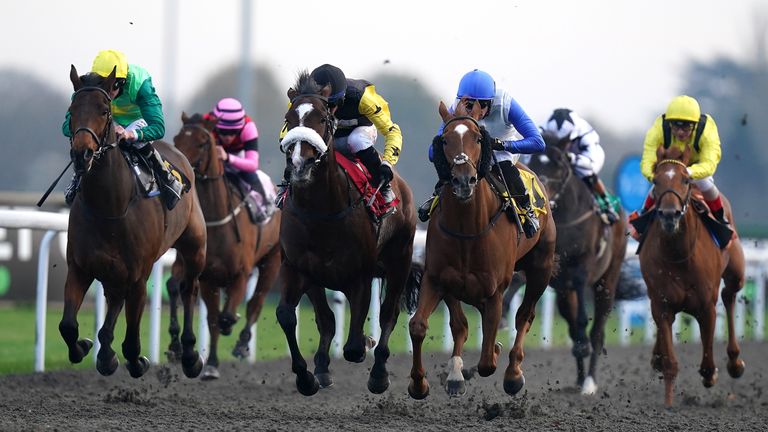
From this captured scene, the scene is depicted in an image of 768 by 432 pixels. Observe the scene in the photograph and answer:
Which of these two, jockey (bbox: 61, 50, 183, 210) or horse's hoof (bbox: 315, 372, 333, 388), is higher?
jockey (bbox: 61, 50, 183, 210)

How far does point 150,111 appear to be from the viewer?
7.31m

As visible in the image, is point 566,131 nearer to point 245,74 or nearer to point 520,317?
point 520,317

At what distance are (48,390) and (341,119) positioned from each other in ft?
8.16

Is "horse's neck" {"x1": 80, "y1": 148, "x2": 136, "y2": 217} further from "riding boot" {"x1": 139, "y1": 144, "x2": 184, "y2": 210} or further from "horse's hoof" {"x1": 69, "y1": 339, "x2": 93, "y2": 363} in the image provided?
"horse's hoof" {"x1": 69, "y1": 339, "x2": 93, "y2": 363}

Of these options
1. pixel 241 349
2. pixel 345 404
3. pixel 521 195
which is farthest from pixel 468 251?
pixel 241 349

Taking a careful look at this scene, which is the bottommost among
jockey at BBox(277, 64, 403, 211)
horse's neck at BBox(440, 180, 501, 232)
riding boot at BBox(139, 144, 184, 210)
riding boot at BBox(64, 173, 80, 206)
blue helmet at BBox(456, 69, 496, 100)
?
horse's neck at BBox(440, 180, 501, 232)

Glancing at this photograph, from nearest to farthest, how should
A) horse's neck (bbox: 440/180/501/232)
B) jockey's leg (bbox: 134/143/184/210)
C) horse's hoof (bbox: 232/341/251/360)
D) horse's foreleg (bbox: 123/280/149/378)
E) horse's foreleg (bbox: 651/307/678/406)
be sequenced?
horse's neck (bbox: 440/180/501/232) < horse's foreleg (bbox: 123/280/149/378) < jockey's leg (bbox: 134/143/184/210) < horse's foreleg (bbox: 651/307/678/406) < horse's hoof (bbox: 232/341/251/360)

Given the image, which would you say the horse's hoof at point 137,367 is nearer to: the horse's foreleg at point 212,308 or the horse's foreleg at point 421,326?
the horse's foreleg at point 421,326

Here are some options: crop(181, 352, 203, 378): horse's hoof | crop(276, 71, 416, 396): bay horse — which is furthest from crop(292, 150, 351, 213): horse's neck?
crop(181, 352, 203, 378): horse's hoof

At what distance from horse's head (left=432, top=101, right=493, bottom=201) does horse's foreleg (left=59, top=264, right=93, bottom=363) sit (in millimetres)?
1993

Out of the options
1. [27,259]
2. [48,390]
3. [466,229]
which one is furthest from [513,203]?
[27,259]

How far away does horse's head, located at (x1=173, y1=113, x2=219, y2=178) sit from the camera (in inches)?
366

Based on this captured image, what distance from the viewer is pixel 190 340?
8.23 meters

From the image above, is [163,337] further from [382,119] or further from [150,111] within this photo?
[382,119]
